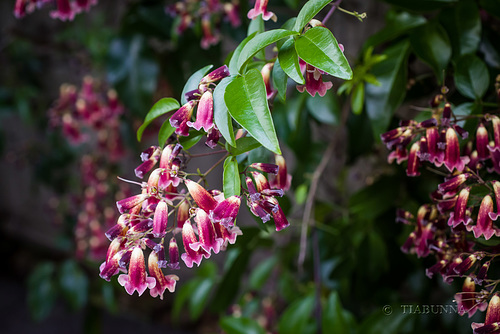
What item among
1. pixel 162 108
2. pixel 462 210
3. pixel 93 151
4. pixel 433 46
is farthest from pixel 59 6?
pixel 93 151

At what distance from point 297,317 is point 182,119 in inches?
21.9

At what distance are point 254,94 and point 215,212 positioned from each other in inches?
4.8

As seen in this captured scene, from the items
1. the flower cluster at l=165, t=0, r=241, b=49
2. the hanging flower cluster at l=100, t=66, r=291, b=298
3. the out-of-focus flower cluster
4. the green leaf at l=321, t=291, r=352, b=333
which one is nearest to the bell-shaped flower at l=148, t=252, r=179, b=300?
the hanging flower cluster at l=100, t=66, r=291, b=298

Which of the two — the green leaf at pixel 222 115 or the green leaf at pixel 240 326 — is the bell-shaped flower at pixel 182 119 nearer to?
the green leaf at pixel 222 115

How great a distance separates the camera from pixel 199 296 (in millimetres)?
1105

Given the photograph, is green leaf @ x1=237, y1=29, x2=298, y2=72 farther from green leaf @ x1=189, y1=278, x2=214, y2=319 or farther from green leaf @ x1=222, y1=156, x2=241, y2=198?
green leaf @ x1=189, y1=278, x2=214, y2=319

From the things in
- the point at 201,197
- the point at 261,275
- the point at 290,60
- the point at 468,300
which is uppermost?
the point at 290,60

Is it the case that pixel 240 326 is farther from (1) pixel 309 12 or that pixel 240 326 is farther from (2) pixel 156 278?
(1) pixel 309 12

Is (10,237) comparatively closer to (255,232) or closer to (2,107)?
(2,107)

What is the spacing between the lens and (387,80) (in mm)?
709

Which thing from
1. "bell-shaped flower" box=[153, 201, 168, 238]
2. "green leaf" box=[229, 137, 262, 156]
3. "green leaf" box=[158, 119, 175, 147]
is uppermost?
"green leaf" box=[158, 119, 175, 147]

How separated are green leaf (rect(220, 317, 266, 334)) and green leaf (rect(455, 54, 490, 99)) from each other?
57 centimetres

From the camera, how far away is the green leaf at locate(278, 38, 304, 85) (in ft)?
1.41

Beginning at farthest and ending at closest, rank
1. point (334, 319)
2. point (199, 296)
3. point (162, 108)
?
point (199, 296), point (334, 319), point (162, 108)
